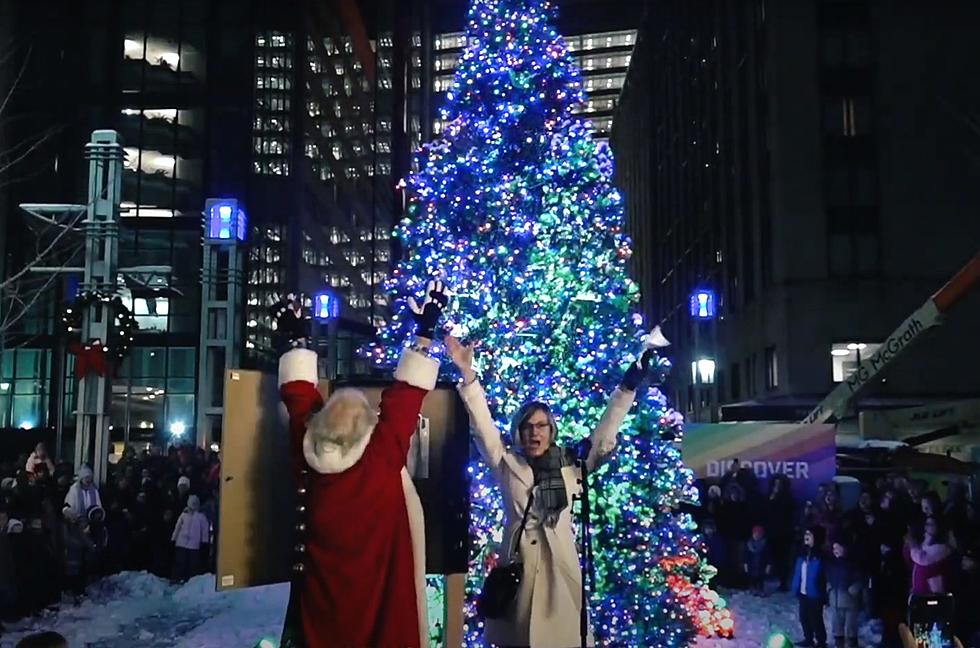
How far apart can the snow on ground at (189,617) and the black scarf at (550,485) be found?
6776 millimetres

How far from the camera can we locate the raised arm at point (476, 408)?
543 centimetres

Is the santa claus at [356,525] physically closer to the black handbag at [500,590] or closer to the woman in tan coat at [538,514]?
the black handbag at [500,590]

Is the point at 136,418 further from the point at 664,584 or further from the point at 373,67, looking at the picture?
the point at 373,67

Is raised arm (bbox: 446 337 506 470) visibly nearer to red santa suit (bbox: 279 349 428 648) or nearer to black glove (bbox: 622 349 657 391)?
red santa suit (bbox: 279 349 428 648)

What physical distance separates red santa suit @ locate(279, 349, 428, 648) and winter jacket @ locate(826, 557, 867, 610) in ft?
26.3

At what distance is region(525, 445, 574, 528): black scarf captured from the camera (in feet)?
17.0

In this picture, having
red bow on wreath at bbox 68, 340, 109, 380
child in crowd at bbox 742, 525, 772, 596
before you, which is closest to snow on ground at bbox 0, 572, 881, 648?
child in crowd at bbox 742, 525, 772, 596

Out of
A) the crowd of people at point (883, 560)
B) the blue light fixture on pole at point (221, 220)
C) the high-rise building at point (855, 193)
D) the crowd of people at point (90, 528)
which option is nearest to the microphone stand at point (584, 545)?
the crowd of people at point (883, 560)

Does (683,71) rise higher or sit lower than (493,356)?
higher

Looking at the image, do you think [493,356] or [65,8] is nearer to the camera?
[493,356]

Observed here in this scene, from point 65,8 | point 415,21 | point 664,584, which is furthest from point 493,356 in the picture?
point 415,21

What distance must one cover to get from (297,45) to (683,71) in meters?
24.0

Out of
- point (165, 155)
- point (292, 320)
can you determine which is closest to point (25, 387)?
point (165, 155)

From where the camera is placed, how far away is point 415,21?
3401 inches
